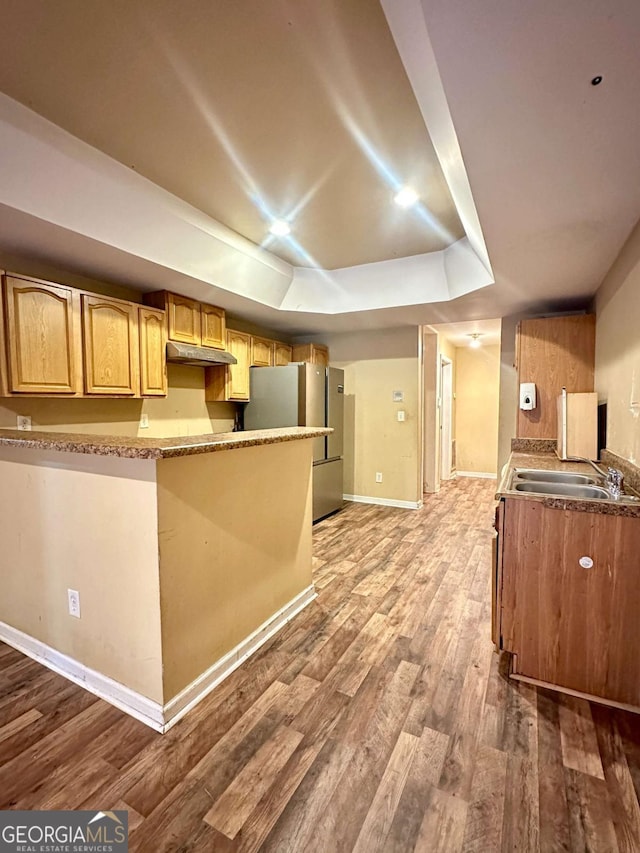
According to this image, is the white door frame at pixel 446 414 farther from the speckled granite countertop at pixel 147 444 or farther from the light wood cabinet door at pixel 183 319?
the speckled granite countertop at pixel 147 444

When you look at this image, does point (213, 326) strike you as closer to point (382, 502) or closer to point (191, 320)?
point (191, 320)

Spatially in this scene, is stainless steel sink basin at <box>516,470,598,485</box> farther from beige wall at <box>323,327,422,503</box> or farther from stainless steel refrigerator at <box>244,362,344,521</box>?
beige wall at <box>323,327,422,503</box>

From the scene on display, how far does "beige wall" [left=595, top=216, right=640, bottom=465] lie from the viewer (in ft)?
6.57

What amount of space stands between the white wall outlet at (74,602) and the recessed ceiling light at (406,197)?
9.35 feet

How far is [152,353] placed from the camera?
3.05m

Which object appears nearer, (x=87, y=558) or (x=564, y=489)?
(x=87, y=558)

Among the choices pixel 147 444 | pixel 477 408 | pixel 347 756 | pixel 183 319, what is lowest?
pixel 347 756

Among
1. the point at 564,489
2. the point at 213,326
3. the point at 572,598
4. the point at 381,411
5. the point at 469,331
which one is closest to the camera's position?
the point at 572,598

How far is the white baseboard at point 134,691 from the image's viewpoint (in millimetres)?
1588

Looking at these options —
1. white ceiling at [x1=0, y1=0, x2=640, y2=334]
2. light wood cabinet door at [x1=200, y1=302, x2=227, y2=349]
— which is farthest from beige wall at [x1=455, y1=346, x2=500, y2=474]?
light wood cabinet door at [x1=200, y1=302, x2=227, y2=349]

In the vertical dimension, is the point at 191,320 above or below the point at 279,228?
below

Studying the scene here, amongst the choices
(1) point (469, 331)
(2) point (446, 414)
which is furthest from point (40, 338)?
(2) point (446, 414)

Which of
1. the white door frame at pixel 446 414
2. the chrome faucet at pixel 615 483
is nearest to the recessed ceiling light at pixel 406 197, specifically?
the chrome faucet at pixel 615 483

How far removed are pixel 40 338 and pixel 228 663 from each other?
2.16 m
